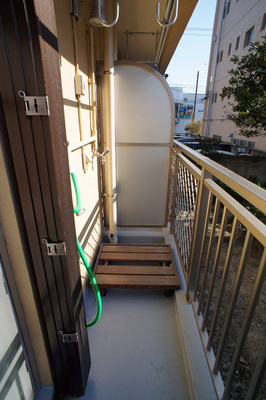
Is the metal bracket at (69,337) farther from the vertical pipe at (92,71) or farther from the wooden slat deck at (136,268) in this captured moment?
the vertical pipe at (92,71)

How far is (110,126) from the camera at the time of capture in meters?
2.26

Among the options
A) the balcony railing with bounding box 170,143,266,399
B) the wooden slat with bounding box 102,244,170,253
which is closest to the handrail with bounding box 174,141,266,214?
the balcony railing with bounding box 170,143,266,399

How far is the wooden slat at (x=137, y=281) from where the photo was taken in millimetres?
1805

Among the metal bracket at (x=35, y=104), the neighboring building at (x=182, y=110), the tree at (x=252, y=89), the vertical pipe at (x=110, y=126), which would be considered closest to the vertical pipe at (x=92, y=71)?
the vertical pipe at (x=110, y=126)

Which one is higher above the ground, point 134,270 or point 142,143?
point 142,143

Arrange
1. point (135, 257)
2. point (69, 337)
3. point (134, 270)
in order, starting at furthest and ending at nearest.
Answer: point (135, 257), point (134, 270), point (69, 337)

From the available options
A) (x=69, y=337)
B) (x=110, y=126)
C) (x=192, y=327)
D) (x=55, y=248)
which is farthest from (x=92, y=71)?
(x=192, y=327)

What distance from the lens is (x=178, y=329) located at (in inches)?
62.5

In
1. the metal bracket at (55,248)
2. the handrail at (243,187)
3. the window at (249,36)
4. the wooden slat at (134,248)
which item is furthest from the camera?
the window at (249,36)

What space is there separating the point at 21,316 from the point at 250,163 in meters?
7.36

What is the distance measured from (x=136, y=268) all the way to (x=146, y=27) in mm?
2980

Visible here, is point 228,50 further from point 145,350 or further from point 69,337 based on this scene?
point 69,337

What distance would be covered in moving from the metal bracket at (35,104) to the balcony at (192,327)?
0.74 meters

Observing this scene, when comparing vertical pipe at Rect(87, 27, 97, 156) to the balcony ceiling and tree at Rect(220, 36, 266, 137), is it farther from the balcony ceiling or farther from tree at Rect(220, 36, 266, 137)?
tree at Rect(220, 36, 266, 137)
